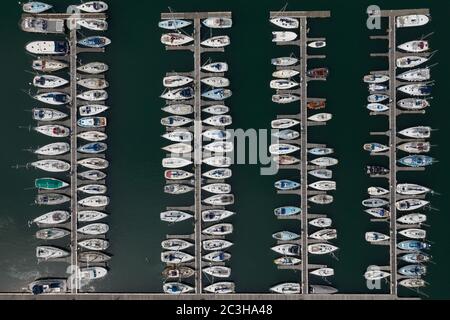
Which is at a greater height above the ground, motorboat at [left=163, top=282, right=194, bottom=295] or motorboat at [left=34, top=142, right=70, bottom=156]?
motorboat at [left=34, top=142, right=70, bottom=156]

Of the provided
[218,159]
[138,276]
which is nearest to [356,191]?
[218,159]

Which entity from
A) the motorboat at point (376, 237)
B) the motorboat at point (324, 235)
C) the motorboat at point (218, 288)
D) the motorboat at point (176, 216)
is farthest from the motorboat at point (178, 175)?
the motorboat at point (376, 237)

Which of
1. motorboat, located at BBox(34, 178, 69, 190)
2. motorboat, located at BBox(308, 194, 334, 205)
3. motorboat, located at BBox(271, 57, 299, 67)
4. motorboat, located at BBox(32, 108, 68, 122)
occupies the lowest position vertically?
motorboat, located at BBox(308, 194, 334, 205)

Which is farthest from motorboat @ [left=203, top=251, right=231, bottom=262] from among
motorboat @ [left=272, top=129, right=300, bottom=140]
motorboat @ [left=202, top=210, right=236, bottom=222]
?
motorboat @ [left=272, top=129, right=300, bottom=140]

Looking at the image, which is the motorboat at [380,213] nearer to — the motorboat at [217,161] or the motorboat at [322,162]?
the motorboat at [322,162]

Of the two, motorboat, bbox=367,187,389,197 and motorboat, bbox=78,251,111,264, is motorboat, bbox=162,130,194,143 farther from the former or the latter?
motorboat, bbox=367,187,389,197

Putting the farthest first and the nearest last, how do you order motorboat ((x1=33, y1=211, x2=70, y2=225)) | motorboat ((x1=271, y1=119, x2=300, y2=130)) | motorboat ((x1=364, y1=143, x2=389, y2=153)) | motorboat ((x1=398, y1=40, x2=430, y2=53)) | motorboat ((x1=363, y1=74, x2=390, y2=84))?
motorboat ((x1=33, y1=211, x2=70, y2=225)) → motorboat ((x1=271, y1=119, x2=300, y2=130)) → motorboat ((x1=364, y1=143, x2=389, y2=153)) → motorboat ((x1=363, y1=74, x2=390, y2=84)) → motorboat ((x1=398, y1=40, x2=430, y2=53))

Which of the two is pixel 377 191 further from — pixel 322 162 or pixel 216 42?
pixel 216 42
